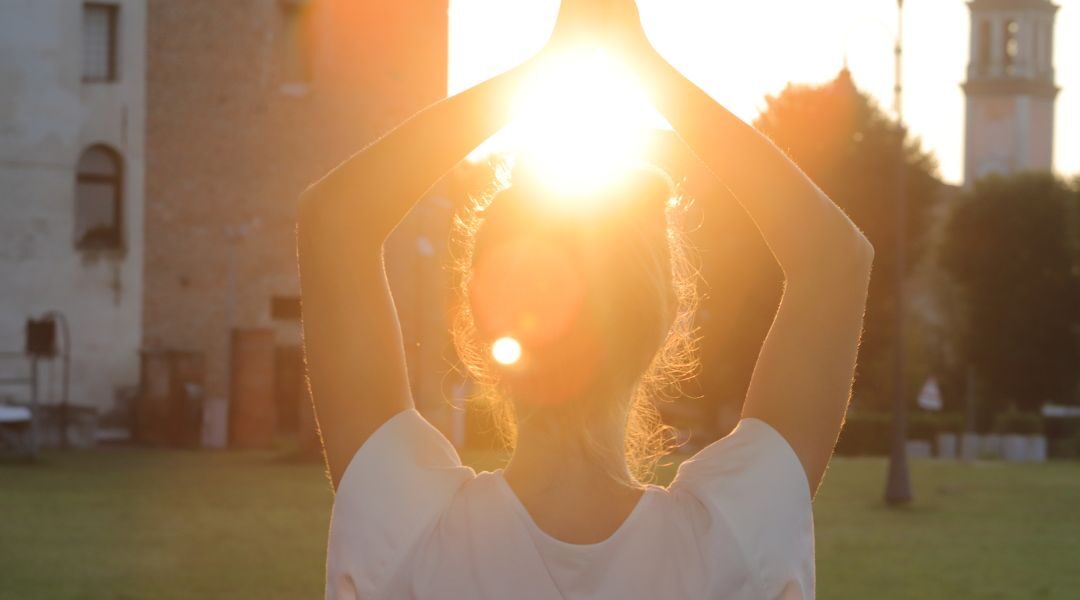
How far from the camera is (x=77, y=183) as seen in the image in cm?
4169

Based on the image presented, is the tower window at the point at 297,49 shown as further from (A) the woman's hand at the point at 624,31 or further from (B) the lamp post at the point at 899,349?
(A) the woman's hand at the point at 624,31

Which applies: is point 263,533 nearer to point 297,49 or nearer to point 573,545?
point 573,545

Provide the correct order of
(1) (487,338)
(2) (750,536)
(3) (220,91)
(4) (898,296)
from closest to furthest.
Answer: (2) (750,536) → (1) (487,338) → (4) (898,296) → (3) (220,91)

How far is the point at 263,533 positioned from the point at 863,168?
1904 inches

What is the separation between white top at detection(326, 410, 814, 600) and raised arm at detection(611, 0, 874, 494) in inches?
4.3

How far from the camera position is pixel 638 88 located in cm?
259

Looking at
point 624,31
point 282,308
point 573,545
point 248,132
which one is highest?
point 248,132

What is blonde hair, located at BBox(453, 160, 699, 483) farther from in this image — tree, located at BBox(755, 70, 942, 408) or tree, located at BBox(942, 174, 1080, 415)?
tree, located at BBox(942, 174, 1080, 415)

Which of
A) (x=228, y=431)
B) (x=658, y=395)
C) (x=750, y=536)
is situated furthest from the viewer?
(x=228, y=431)

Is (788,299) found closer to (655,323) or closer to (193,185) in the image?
(655,323)

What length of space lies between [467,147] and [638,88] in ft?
0.80

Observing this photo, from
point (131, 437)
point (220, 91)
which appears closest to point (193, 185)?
point (220, 91)

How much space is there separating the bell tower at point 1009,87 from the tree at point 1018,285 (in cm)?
4678

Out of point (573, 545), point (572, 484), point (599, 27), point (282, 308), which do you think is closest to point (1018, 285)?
point (282, 308)
